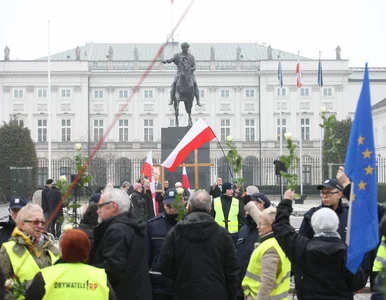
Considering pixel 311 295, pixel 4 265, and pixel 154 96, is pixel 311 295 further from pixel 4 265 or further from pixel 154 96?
pixel 154 96

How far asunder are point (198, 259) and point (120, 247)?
25.3 inches

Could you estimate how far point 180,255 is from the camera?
6.23 meters

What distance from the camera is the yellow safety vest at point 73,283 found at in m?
4.91

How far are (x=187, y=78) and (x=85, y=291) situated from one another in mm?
17879

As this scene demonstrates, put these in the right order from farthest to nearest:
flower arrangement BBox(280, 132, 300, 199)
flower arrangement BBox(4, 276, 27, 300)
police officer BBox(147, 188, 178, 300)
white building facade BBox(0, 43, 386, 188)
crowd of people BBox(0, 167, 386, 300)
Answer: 1. white building facade BBox(0, 43, 386, 188)
2. police officer BBox(147, 188, 178, 300)
3. flower arrangement BBox(280, 132, 300, 199)
4. crowd of people BBox(0, 167, 386, 300)
5. flower arrangement BBox(4, 276, 27, 300)

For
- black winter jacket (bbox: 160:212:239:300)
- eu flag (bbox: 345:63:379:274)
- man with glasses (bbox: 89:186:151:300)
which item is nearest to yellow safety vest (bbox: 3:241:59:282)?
man with glasses (bbox: 89:186:151:300)

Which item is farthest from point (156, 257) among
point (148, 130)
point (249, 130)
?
point (249, 130)

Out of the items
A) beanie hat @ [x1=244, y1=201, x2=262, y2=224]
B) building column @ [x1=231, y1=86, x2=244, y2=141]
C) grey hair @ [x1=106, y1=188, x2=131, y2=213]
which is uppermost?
building column @ [x1=231, y1=86, x2=244, y2=141]

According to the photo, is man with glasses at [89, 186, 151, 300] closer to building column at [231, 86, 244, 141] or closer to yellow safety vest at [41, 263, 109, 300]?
yellow safety vest at [41, 263, 109, 300]

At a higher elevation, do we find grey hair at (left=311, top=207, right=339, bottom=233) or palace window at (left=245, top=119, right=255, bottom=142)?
palace window at (left=245, top=119, right=255, bottom=142)

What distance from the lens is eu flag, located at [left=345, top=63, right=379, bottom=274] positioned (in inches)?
213

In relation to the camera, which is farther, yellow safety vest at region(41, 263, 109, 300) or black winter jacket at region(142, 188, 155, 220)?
black winter jacket at region(142, 188, 155, 220)

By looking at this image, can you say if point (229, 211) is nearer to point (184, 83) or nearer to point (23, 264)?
point (23, 264)

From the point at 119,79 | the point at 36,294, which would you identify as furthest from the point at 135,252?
the point at 119,79
